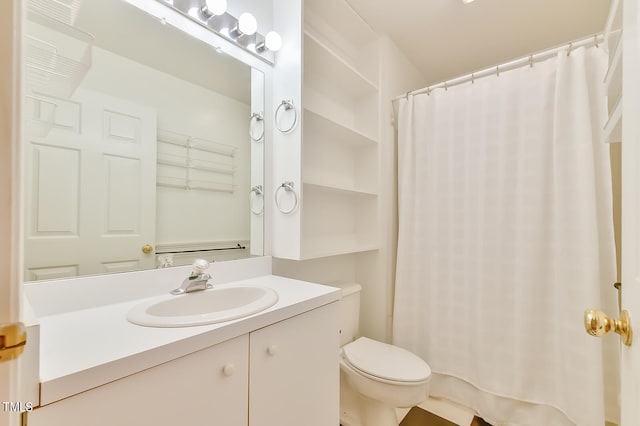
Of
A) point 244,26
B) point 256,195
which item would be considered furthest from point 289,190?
point 244,26

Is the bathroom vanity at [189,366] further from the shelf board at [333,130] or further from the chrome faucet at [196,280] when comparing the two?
the shelf board at [333,130]

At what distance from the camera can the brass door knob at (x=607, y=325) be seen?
1.75 ft

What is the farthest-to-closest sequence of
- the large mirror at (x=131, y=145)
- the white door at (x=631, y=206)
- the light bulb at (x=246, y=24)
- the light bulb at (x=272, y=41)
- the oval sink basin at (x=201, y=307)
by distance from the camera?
the light bulb at (x=272, y=41), the light bulb at (x=246, y=24), the large mirror at (x=131, y=145), the oval sink basin at (x=201, y=307), the white door at (x=631, y=206)

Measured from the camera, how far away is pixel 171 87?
1.20m

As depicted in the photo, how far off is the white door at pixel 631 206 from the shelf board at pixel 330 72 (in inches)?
50.8

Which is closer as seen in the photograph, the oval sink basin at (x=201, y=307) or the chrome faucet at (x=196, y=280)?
the oval sink basin at (x=201, y=307)

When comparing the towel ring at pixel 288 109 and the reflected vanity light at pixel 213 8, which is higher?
the reflected vanity light at pixel 213 8

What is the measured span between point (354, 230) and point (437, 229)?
0.56m

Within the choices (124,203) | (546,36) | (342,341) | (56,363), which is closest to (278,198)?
(124,203)

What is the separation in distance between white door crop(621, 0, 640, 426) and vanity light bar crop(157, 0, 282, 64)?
1.28 meters

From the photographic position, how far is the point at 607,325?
22.0 inches

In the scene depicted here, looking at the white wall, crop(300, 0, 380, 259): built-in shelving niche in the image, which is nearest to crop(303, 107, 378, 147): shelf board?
crop(300, 0, 380, 259): built-in shelving niche

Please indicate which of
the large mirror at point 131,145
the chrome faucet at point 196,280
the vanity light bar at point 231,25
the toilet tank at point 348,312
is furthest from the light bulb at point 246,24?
the toilet tank at point 348,312

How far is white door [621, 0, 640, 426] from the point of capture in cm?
50
